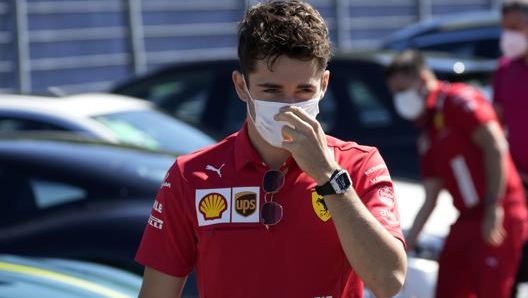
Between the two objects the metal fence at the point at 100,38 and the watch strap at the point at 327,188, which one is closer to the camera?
the watch strap at the point at 327,188

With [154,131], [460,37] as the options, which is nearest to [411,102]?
[154,131]

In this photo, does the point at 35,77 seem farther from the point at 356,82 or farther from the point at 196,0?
the point at 356,82

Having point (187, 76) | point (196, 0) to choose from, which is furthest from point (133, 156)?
point (196, 0)

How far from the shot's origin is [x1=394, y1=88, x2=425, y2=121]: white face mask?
7.04 metres

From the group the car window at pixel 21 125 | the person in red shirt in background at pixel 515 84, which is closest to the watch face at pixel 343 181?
the person in red shirt in background at pixel 515 84

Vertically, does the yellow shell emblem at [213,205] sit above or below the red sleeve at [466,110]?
above

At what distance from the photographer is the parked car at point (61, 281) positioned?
4.03m

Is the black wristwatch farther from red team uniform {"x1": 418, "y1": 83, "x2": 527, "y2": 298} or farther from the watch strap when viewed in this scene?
red team uniform {"x1": 418, "y1": 83, "x2": 527, "y2": 298}

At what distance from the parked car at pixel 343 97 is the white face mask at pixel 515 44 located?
1.50 m

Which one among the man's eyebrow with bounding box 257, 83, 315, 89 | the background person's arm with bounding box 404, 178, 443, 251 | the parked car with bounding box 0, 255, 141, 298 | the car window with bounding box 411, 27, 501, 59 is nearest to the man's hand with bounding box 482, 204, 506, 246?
the background person's arm with bounding box 404, 178, 443, 251

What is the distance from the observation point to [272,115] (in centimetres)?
295

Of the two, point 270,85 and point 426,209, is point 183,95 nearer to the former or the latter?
point 426,209

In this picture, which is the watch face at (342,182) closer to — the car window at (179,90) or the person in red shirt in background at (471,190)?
the person in red shirt in background at (471,190)

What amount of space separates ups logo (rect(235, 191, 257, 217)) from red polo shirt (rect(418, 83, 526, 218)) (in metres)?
3.78
